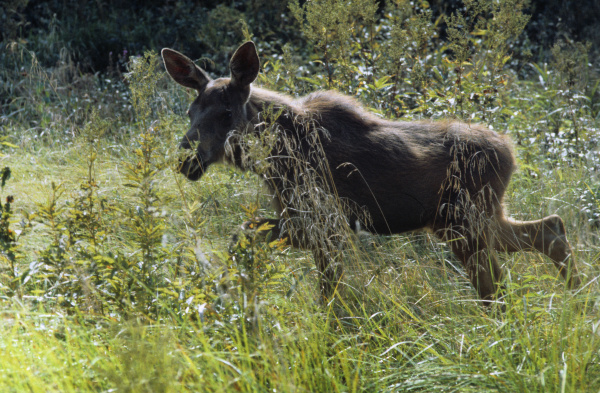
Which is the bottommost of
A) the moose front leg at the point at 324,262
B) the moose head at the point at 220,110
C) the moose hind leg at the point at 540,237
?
the moose front leg at the point at 324,262

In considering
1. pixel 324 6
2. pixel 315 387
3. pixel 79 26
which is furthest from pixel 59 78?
pixel 315 387

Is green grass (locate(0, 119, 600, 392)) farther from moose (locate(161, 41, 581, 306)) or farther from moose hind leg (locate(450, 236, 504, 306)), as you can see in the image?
moose (locate(161, 41, 581, 306))

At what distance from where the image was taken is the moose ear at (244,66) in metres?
4.41

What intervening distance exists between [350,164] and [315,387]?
6.58 feet

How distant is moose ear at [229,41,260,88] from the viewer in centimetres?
441

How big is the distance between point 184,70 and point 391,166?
1989 millimetres

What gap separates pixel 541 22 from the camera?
12.3 meters

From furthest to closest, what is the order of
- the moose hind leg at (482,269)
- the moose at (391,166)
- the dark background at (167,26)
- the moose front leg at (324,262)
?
the dark background at (167,26), the moose at (391,166), the moose hind leg at (482,269), the moose front leg at (324,262)

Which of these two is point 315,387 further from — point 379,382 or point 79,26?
point 79,26

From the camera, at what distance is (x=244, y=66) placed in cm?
452

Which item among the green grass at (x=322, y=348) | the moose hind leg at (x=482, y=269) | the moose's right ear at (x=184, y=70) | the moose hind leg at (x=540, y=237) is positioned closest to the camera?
the green grass at (x=322, y=348)

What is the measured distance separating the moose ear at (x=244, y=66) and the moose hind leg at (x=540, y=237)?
A: 2253 mm

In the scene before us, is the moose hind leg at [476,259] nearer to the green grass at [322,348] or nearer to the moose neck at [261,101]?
the green grass at [322,348]

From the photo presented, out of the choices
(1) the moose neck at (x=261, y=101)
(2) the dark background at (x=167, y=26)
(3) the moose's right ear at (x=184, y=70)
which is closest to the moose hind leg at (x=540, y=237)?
(1) the moose neck at (x=261, y=101)
